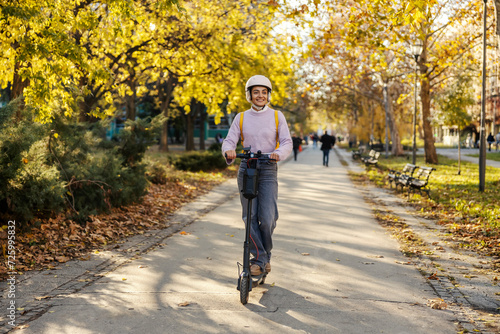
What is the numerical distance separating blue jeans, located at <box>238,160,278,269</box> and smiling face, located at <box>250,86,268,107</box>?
0.56 metres

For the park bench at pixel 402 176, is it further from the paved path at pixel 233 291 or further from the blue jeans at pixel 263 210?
the blue jeans at pixel 263 210

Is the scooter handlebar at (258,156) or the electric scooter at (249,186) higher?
the scooter handlebar at (258,156)

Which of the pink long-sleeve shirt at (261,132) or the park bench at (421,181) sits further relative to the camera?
the park bench at (421,181)

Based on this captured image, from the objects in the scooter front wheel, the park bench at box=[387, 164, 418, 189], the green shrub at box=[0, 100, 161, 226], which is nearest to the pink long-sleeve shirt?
the scooter front wheel

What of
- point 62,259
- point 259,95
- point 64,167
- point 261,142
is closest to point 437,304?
point 261,142

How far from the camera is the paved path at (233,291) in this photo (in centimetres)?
439

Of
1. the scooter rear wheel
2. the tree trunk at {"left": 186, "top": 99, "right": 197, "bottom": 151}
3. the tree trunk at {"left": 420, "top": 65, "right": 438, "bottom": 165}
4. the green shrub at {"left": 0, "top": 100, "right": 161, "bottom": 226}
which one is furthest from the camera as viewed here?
the tree trunk at {"left": 186, "top": 99, "right": 197, "bottom": 151}

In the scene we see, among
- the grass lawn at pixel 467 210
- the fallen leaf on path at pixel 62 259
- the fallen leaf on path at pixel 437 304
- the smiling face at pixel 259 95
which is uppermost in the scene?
the smiling face at pixel 259 95

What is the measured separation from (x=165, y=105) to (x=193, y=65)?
1341 centimetres

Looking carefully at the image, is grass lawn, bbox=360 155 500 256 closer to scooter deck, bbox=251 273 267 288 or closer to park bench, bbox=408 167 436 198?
park bench, bbox=408 167 436 198

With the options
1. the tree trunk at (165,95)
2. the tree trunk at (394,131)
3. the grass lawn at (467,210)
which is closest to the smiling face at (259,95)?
the grass lawn at (467,210)

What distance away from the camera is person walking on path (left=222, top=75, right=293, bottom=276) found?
5.34 metres

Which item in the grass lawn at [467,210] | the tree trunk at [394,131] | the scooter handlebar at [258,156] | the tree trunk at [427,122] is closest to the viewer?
the scooter handlebar at [258,156]

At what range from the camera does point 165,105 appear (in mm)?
29234
